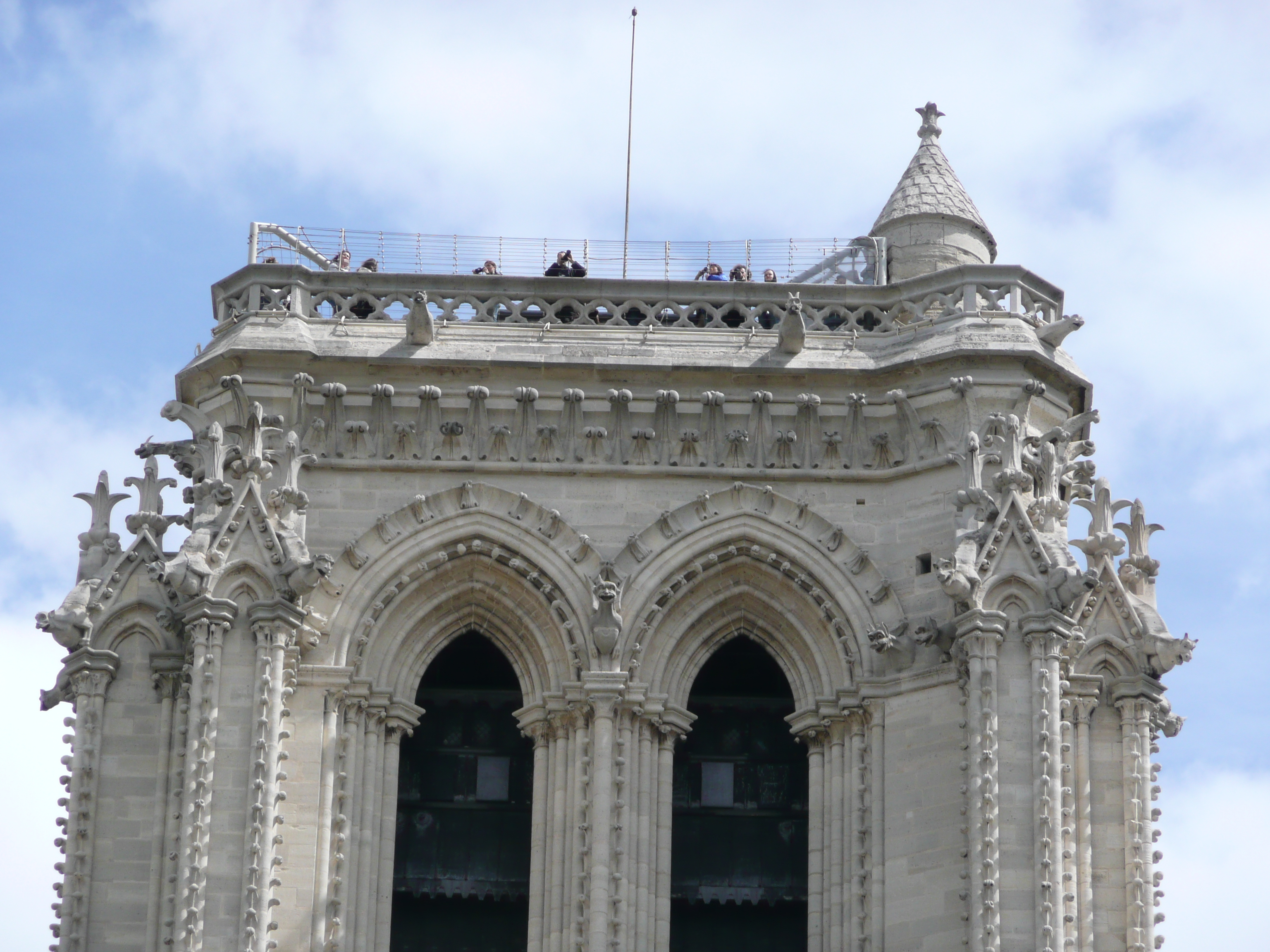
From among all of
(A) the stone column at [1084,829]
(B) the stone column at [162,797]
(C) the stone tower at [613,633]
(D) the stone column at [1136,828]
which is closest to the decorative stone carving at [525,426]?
(C) the stone tower at [613,633]

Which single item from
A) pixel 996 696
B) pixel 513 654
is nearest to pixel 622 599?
pixel 513 654

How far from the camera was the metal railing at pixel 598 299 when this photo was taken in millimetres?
41594

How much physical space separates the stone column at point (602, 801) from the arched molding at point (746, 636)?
0.56 m

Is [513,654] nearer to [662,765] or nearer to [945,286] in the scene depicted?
[662,765]

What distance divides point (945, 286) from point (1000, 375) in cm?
135

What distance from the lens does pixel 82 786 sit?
39312mm

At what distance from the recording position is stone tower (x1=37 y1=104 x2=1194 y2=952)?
38625 mm

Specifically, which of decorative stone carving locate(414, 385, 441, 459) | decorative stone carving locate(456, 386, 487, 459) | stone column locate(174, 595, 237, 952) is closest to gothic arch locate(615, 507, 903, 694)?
decorative stone carving locate(456, 386, 487, 459)

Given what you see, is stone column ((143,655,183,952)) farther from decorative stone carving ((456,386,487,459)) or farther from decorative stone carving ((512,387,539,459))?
→ decorative stone carving ((512,387,539,459))

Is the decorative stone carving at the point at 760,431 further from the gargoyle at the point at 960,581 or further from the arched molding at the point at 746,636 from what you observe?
the gargoyle at the point at 960,581

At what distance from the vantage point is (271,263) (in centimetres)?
4188

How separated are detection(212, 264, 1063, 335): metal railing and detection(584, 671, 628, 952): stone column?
376cm

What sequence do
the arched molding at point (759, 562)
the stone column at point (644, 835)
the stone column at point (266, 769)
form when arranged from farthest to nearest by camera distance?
1. the arched molding at point (759, 562)
2. the stone column at point (644, 835)
3. the stone column at point (266, 769)

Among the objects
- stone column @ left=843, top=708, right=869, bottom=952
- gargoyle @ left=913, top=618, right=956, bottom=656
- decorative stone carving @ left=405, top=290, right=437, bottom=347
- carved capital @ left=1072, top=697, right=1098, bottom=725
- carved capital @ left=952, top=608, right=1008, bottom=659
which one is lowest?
stone column @ left=843, top=708, right=869, bottom=952
